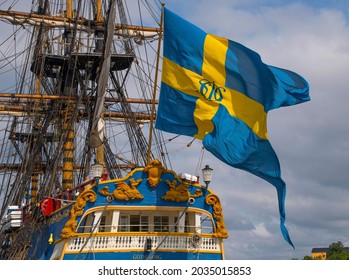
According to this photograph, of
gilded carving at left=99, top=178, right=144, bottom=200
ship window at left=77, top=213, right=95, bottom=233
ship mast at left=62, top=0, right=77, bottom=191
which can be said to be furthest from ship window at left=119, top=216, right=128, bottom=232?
ship mast at left=62, top=0, right=77, bottom=191

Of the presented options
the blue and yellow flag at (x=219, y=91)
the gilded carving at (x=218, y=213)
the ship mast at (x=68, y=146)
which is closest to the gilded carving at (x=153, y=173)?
the gilded carving at (x=218, y=213)

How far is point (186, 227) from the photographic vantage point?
24125 mm

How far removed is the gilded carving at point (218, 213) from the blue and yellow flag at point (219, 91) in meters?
3.59

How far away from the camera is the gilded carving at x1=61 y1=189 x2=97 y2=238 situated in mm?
22250

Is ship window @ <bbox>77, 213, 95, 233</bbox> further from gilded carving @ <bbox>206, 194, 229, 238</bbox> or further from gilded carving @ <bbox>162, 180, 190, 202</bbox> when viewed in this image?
gilded carving @ <bbox>206, 194, 229, 238</bbox>

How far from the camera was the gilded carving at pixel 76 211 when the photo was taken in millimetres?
22250

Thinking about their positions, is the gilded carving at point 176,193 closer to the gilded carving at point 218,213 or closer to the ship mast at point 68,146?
→ the gilded carving at point 218,213

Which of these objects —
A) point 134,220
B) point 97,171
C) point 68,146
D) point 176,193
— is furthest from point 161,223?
point 68,146

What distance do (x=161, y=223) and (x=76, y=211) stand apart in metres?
3.23

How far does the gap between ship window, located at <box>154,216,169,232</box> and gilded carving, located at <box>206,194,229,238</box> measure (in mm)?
1628

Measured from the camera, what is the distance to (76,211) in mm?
22438

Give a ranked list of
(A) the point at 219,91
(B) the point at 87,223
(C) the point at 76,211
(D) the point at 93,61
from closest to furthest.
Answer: (A) the point at 219,91 < (C) the point at 76,211 < (B) the point at 87,223 < (D) the point at 93,61

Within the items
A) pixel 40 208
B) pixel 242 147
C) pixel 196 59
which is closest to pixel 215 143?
pixel 242 147

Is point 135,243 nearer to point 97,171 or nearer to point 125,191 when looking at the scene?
point 125,191
